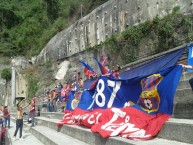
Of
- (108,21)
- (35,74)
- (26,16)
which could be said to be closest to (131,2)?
(108,21)

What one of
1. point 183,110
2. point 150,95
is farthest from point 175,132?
point 150,95

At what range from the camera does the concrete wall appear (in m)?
25.6

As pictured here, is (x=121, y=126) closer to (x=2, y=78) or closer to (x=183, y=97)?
(x=183, y=97)

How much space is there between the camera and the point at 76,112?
826 centimetres

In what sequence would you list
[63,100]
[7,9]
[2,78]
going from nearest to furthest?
[63,100], [2,78], [7,9]

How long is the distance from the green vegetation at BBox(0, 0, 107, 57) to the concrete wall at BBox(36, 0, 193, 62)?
600 cm

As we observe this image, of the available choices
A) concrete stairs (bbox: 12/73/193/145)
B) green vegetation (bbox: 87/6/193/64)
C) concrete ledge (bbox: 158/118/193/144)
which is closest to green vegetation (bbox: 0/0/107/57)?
green vegetation (bbox: 87/6/193/64)

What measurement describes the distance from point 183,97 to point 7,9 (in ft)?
235

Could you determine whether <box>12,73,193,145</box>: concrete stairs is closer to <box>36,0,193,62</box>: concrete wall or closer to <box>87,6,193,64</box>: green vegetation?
<box>87,6,193,64</box>: green vegetation

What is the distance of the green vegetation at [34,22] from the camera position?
4916 centimetres

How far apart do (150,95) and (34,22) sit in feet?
199

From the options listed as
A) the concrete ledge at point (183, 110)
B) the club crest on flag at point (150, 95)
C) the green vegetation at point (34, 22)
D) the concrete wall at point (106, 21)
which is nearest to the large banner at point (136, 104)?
the club crest on flag at point (150, 95)

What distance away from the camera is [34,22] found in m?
63.2

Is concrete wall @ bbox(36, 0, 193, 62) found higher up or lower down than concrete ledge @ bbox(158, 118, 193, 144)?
higher up
